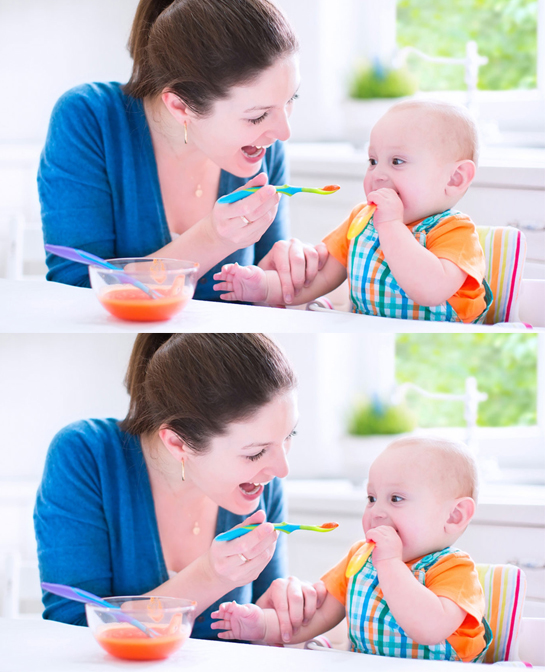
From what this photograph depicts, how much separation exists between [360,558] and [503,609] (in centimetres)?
22

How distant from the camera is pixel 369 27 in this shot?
1725 millimetres

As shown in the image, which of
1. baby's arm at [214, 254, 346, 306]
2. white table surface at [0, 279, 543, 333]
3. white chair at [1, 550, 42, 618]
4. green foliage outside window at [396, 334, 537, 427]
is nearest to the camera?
white table surface at [0, 279, 543, 333]

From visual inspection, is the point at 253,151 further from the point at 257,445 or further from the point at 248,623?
the point at 248,623

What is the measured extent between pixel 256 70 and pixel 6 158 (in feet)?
2.03

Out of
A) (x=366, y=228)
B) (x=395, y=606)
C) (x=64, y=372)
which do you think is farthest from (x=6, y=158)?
(x=395, y=606)

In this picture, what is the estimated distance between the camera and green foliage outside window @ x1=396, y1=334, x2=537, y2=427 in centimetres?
203

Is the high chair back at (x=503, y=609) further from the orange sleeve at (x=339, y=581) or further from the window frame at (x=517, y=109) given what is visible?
the window frame at (x=517, y=109)

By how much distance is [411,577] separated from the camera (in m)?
0.89

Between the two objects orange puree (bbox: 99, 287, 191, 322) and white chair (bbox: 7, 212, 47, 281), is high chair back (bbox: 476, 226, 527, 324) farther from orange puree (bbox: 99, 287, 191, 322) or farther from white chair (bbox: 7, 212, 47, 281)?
white chair (bbox: 7, 212, 47, 281)

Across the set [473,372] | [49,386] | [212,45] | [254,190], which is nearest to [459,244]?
[254,190]

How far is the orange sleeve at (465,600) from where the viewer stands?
89cm

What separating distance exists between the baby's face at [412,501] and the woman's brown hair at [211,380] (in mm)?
163

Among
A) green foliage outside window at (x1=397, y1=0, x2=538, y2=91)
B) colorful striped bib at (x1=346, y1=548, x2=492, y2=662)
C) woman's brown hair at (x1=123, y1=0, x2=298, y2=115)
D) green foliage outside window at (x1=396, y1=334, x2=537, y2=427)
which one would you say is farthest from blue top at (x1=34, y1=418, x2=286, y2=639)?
green foliage outside window at (x1=397, y1=0, x2=538, y2=91)

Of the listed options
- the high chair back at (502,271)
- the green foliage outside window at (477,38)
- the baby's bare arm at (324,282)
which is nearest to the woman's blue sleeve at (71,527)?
the baby's bare arm at (324,282)
